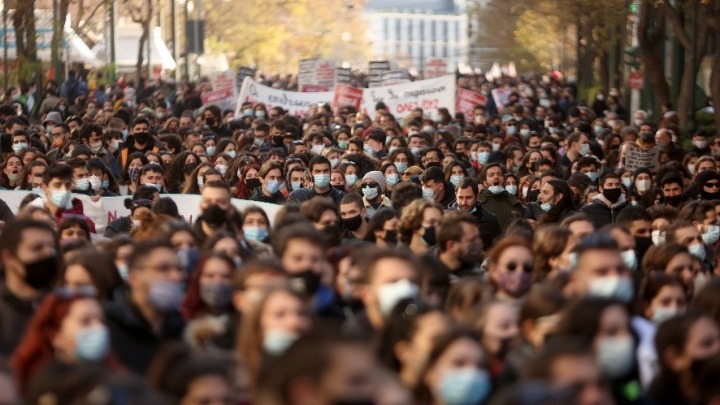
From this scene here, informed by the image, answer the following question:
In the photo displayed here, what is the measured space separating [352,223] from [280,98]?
19761 millimetres

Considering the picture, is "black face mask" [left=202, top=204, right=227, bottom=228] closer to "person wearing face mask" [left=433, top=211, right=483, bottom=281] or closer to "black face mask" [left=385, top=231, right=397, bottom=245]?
"black face mask" [left=385, top=231, right=397, bottom=245]

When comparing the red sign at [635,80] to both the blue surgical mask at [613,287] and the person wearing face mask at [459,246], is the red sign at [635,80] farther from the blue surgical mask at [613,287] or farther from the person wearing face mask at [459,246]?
the blue surgical mask at [613,287]

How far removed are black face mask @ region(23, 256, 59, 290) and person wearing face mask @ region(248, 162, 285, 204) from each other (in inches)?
311

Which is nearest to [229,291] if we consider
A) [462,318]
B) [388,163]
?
[462,318]

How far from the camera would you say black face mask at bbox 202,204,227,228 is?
12508mm

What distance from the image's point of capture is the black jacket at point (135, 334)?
8.70 metres

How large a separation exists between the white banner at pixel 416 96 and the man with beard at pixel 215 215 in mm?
20008

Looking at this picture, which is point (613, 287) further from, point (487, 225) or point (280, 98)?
point (280, 98)

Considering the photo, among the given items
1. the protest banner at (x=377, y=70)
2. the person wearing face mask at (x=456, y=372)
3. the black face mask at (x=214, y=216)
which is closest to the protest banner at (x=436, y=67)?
the protest banner at (x=377, y=70)

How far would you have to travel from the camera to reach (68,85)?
1620 inches

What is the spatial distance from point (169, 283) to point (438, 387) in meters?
2.09

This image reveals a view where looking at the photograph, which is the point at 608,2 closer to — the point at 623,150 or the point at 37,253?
the point at 623,150

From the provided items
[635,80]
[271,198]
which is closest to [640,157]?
[271,198]

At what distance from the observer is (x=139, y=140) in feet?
71.4
